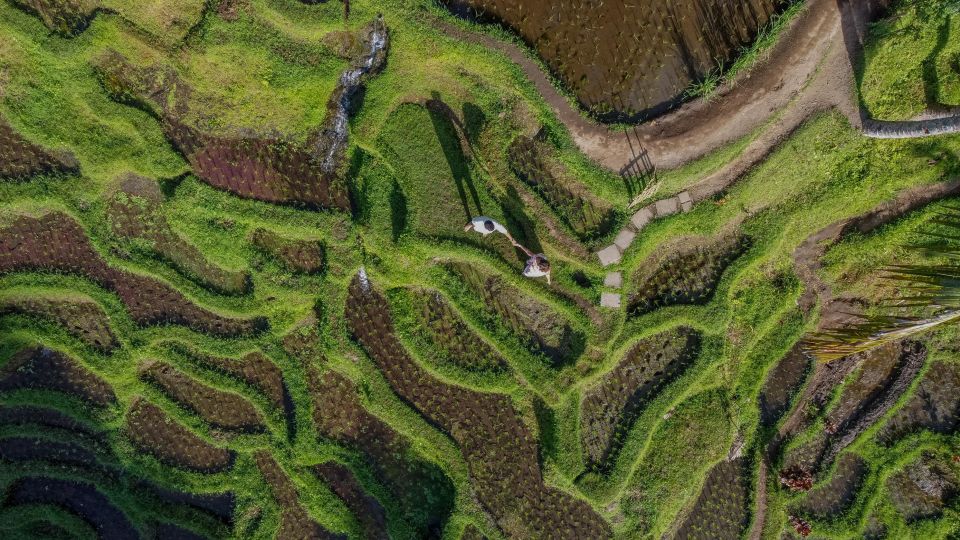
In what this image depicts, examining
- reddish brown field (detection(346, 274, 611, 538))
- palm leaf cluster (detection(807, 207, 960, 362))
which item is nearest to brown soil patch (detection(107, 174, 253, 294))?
reddish brown field (detection(346, 274, 611, 538))

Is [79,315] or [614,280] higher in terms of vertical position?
Answer: [79,315]

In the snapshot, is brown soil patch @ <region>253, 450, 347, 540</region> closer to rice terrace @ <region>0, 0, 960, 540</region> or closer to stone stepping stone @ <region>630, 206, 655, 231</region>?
rice terrace @ <region>0, 0, 960, 540</region>

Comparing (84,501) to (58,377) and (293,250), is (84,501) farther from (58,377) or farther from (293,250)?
(293,250)

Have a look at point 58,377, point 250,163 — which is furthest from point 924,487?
point 58,377

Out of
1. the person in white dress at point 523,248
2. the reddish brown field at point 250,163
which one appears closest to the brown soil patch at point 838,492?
the person in white dress at point 523,248

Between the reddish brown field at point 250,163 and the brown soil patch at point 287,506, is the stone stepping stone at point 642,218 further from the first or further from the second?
the brown soil patch at point 287,506

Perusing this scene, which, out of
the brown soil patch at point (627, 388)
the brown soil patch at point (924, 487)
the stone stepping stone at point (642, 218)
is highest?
the stone stepping stone at point (642, 218)
